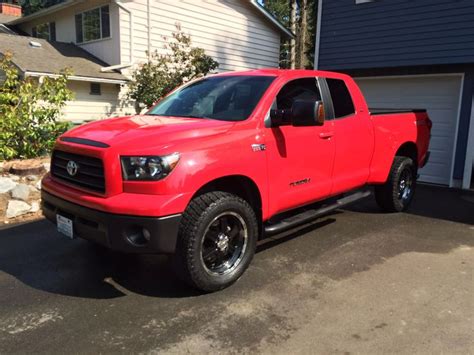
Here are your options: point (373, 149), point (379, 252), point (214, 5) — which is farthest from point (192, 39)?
point (379, 252)

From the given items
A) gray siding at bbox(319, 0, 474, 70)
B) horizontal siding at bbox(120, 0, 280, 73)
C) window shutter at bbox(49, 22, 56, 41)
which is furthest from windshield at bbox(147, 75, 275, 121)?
window shutter at bbox(49, 22, 56, 41)

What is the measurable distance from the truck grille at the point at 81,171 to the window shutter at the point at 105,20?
39.3 feet

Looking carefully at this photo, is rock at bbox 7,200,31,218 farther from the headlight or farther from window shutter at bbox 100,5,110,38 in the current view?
→ window shutter at bbox 100,5,110,38

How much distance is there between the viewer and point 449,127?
9523mm

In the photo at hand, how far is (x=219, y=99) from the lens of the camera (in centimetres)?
466

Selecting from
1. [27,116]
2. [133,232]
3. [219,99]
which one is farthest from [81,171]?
[27,116]

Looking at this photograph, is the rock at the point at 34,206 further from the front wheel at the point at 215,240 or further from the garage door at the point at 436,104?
the garage door at the point at 436,104

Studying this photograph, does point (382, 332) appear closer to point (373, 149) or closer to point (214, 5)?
point (373, 149)

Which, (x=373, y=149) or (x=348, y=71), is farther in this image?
(x=348, y=71)

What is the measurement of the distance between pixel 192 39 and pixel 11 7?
44.7 feet

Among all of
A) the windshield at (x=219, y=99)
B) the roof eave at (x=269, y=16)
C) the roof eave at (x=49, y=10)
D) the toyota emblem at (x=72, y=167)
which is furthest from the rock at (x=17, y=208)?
the roof eave at (x=269, y=16)

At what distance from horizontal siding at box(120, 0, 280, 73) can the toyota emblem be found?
1167 centimetres

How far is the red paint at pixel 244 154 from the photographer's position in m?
3.46

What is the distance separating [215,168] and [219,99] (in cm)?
122
